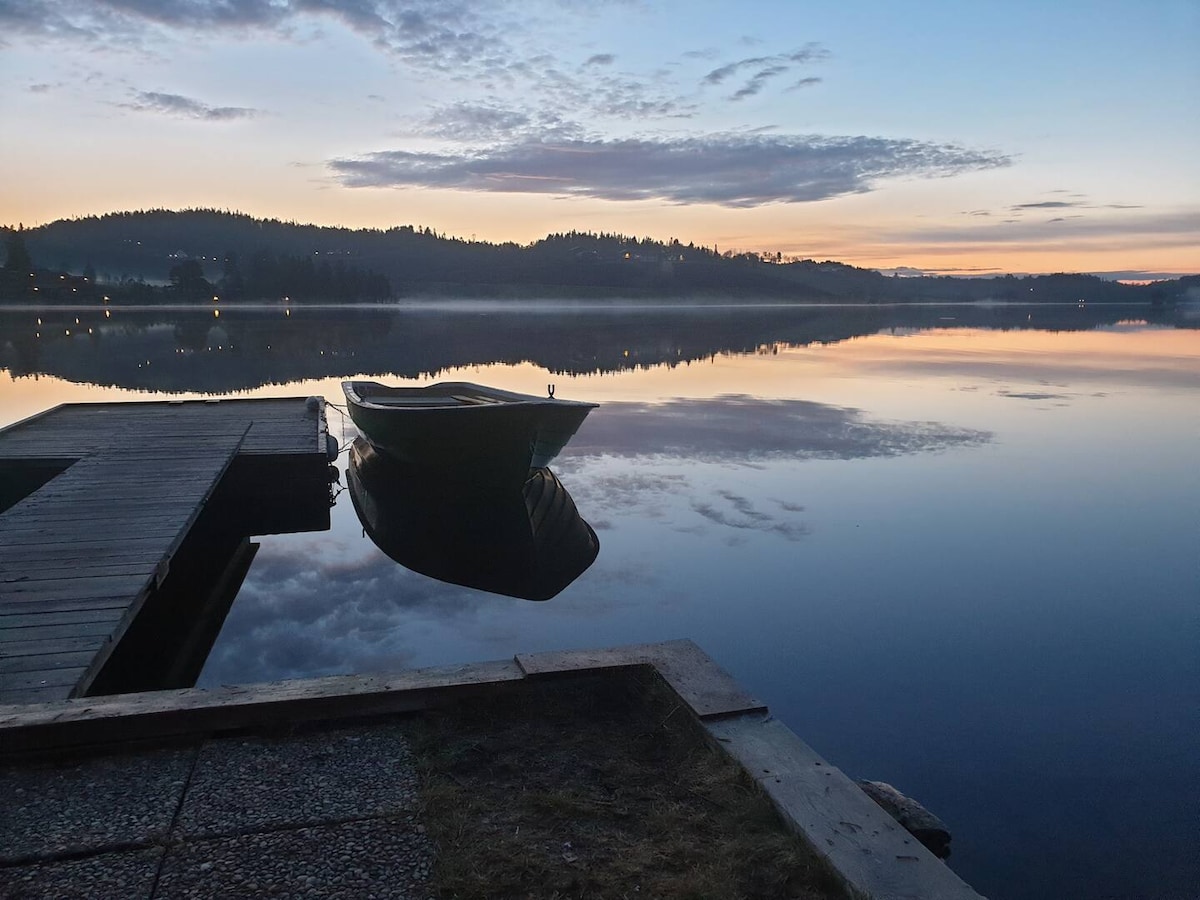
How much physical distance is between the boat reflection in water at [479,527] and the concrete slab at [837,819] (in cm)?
456

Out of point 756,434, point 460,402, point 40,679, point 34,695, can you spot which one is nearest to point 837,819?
point 34,695

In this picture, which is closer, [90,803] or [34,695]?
[90,803]

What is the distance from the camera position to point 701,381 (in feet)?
88.2

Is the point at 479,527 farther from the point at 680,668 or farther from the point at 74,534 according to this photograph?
the point at 680,668

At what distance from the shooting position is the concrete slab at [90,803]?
323cm

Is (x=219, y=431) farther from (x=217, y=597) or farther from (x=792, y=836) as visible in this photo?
(x=792, y=836)

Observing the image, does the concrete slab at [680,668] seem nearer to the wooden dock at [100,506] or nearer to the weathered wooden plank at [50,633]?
the wooden dock at [100,506]

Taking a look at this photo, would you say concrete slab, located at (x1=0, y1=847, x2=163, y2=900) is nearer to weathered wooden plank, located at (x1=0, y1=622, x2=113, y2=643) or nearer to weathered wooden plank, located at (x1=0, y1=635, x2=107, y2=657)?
weathered wooden plank, located at (x1=0, y1=635, x2=107, y2=657)

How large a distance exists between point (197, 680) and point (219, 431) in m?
7.27

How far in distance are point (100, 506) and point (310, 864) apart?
21.2ft

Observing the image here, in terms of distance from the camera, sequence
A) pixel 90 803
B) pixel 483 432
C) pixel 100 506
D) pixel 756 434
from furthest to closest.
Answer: pixel 756 434
pixel 483 432
pixel 100 506
pixel 90 803

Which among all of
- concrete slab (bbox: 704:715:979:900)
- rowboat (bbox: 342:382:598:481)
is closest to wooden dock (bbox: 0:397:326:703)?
rowboat (bbox: 342:382:598:481)

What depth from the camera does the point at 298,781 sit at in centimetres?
367

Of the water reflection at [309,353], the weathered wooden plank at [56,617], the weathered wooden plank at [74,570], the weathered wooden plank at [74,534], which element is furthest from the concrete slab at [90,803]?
the water reflection at [309,353]
